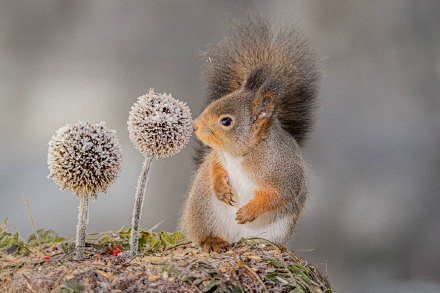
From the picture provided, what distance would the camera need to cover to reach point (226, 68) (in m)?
2.08

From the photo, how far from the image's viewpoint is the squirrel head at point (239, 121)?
1.83 metres

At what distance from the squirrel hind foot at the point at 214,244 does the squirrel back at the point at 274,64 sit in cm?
40

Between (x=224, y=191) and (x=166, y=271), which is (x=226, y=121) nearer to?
(x=224, y=191)

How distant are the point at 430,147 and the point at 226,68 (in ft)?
3.49

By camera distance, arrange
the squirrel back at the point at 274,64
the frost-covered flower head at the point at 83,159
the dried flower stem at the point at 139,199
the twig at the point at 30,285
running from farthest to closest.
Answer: the squirrel back at the point at 274,64
the dried flower stem at the point at 139,199
the frost-covered flower head at the point at 83,159
the twig at the point at 30,285

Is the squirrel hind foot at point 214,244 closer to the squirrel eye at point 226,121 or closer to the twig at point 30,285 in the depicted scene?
the squirrel eye at point 226,121

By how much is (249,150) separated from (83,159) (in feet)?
1.37

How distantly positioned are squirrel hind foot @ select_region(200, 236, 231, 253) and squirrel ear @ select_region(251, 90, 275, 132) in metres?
0.30

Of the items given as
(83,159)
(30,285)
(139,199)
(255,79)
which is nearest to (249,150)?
(255,79)

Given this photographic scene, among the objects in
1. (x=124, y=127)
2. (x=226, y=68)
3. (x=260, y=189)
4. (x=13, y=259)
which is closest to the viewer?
(x=13, y=259)

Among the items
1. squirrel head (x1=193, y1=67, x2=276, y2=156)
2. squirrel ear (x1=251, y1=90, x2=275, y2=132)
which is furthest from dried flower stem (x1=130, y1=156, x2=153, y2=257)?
squirrel ear (x1=251, y1=90, x2=275, y2=132)

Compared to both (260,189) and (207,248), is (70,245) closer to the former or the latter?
(207,248)

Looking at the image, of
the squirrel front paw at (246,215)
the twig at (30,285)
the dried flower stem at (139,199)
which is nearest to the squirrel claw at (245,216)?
the squirrel front paw at (246,215)

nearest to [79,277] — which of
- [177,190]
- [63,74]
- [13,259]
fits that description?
[13,259]
